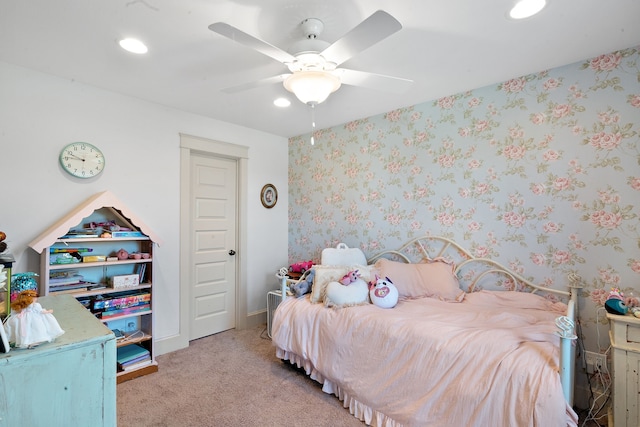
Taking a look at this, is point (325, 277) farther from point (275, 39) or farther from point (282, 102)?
point (275, 39)

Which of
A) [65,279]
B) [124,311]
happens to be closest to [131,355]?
[124,311]

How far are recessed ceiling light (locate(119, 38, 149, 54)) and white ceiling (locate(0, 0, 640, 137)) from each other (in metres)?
0.05

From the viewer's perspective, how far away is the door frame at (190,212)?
10.2 feet

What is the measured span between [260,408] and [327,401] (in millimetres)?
477

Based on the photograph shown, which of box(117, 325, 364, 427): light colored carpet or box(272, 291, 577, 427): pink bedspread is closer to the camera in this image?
box(272, 291, 577, 427): pink bedspread

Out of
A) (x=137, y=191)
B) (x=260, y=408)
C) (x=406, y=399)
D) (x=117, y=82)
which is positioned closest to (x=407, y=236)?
(x=406, y=399)

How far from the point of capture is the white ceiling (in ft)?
5.26

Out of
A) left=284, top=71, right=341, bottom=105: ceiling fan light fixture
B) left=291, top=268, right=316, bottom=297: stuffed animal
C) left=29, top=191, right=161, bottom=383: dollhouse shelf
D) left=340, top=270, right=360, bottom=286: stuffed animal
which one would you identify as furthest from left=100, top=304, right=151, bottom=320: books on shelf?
left=284, top=71, right=341, bottom=105: ceiling fan light fixture

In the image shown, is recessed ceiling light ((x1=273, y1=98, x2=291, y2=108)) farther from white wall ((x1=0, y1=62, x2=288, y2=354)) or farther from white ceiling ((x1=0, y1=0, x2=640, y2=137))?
white wall ((x1=0, y1=62, x2=288, y2=354))

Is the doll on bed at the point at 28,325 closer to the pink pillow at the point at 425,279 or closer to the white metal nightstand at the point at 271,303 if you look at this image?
the pink pillow at the point at 425,279

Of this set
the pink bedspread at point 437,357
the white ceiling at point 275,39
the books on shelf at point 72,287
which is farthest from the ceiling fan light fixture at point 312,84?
the books on shelf at point 72,287

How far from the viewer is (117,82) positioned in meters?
2.49

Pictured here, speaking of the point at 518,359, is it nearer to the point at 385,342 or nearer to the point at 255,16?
the point at 385,342

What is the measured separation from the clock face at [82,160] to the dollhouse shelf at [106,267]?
0.72 ft
